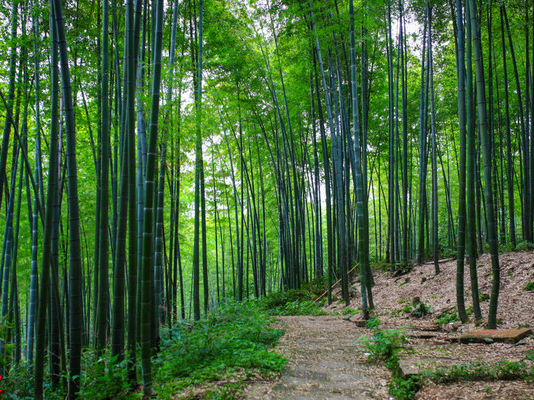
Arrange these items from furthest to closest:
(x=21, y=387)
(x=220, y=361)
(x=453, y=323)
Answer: (x=453, y=323)
(x=21, y=387)
(x=220, y=361)

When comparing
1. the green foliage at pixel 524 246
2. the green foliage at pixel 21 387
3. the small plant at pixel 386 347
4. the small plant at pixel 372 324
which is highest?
the green foliage at pixel 524 246

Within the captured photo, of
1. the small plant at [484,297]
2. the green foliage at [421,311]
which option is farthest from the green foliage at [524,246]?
the green foliage at [421,311]

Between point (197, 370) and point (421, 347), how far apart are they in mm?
1771

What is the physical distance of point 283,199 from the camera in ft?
29.1

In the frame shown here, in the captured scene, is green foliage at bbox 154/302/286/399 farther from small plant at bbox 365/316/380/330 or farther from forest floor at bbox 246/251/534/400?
small plant at bbox 365/316/380/330

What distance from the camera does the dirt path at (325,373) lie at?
7.15 feet

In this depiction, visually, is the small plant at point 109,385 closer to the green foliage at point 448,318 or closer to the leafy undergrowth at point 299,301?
the green foliage at point 448,318

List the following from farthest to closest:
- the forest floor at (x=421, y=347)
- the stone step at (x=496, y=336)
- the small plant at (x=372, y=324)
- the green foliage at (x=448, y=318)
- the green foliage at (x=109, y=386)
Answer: the small plant at (x=372, y=324), the green foliage at (x=448, y=318), the stone step at (x=496, y=336), the green foliage at (x=109, y=386), the forest floor at (x=421, y=347)

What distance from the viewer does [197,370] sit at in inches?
104

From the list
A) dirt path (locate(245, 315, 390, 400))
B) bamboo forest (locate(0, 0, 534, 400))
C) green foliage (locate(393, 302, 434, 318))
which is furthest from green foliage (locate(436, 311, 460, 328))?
dirt path (locate(245, 315, 390, 400))

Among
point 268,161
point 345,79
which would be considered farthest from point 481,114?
point 268,161

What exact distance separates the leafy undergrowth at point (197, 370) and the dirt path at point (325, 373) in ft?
0.49

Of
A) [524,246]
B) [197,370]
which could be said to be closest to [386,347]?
[197,370]

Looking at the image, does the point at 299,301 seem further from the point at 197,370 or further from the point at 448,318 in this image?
the point at 197,370
